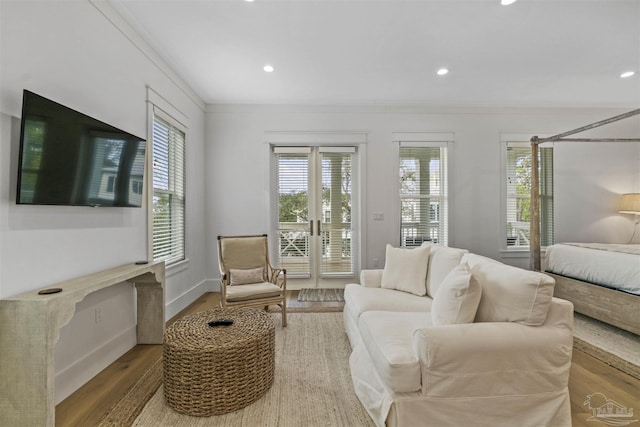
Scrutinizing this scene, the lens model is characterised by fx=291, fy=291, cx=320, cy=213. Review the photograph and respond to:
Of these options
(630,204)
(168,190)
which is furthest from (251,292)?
(630,204)

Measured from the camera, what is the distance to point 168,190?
343 cm

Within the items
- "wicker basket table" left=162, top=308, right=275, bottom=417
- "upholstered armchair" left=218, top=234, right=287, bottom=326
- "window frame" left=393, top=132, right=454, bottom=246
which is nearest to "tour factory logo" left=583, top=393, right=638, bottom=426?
"wicker basket table" left=162, top=308, right=275, bottom=417

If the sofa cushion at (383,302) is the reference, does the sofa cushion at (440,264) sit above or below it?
above

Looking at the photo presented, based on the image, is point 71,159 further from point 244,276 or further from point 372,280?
point 372,280

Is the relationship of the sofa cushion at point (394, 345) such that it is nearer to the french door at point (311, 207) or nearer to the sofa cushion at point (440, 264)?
the sofa cushion at point (440, 264)

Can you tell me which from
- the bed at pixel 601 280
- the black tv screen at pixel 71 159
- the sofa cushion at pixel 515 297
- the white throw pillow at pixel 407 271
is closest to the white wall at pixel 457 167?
the bed at pixel 601 280

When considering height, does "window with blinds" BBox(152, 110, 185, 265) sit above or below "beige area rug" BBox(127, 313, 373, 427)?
above

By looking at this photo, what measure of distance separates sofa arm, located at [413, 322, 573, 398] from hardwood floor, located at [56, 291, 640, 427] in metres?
0.45

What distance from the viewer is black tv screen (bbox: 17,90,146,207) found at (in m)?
1.59

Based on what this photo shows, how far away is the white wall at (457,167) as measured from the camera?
447 centimetres

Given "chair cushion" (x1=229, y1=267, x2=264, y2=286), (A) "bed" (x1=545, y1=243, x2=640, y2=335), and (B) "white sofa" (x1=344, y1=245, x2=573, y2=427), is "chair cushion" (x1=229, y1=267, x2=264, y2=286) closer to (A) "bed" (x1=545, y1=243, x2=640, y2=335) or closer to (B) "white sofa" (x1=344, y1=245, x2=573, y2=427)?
(B) "white sofa" (x1=344, y1=245, x2=573, y2=427)

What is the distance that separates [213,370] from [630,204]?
6.01 meters

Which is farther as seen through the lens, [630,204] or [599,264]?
[630,204]

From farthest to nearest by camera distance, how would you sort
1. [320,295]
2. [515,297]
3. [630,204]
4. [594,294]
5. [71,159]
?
[630,204] < [320,295] < [594,294] < [71,159] < [515,297]
